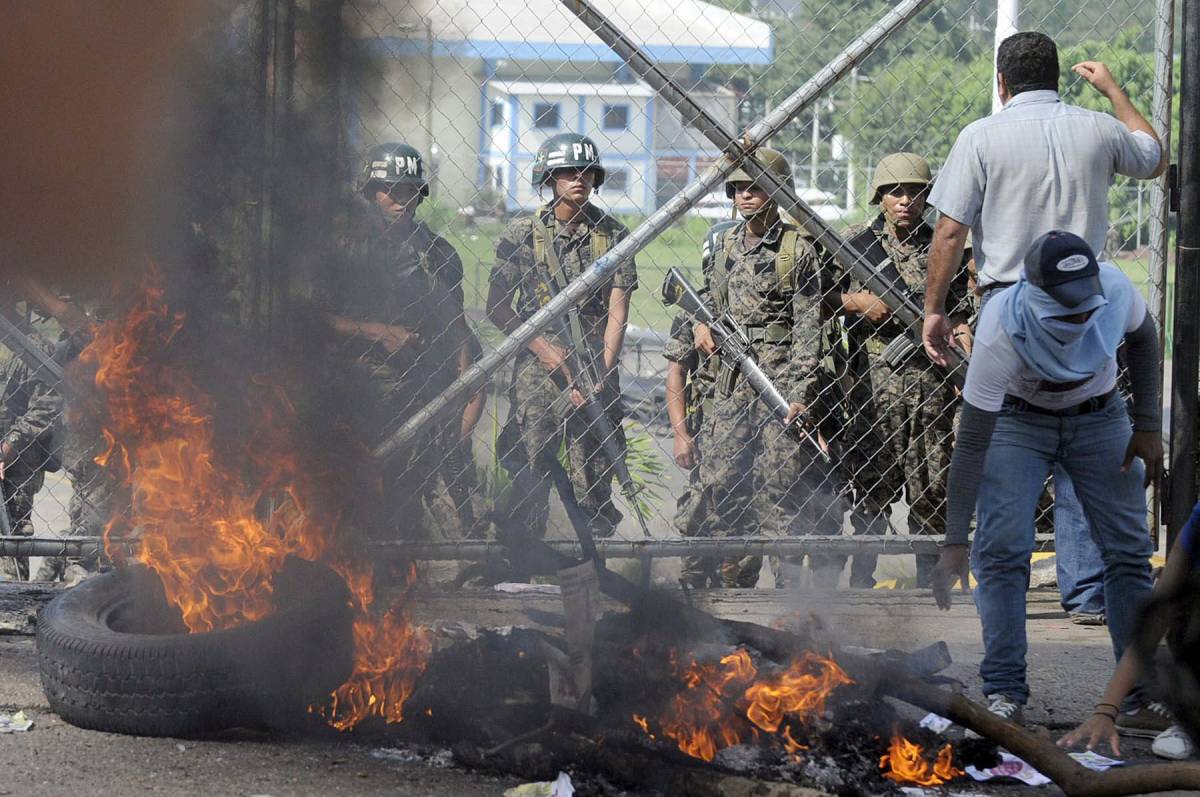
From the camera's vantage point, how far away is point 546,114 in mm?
5902

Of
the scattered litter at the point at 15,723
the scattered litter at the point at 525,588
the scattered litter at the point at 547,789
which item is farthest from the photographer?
the scattered litter at the point at 525,588

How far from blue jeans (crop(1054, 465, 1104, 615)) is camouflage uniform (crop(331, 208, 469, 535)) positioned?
255 cm

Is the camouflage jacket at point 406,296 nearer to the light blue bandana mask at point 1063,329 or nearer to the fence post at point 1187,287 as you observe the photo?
the light blue bandana mask at point 1063,329

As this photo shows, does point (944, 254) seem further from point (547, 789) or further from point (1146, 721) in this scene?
point (547, 789)

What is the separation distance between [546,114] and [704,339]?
1.37 metres

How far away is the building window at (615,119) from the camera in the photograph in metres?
6.21

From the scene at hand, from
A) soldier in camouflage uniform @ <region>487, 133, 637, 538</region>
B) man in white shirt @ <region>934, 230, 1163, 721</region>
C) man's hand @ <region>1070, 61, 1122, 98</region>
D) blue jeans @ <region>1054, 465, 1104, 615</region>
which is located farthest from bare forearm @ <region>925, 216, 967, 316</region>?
soldier in camouflage uniform @ <region>487, 133, 637, 538</region>

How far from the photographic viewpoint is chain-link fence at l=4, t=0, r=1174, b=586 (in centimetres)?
523

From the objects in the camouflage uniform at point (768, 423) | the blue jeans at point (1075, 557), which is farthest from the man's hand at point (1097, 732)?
the camouflage uniform at point (768, 423)

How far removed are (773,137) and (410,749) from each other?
288 centimetres

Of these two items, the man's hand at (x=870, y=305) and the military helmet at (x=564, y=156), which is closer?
the man's hand at (x=870, y=305)

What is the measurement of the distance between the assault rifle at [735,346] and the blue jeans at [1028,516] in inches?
76.5

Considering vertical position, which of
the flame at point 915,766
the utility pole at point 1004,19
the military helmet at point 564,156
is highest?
the utility pole at point 1004,19

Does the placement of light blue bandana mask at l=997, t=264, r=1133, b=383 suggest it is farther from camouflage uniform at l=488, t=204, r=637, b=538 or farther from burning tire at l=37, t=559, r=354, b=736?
camouflage uniform at l=488, t=204, r=637, b=538
